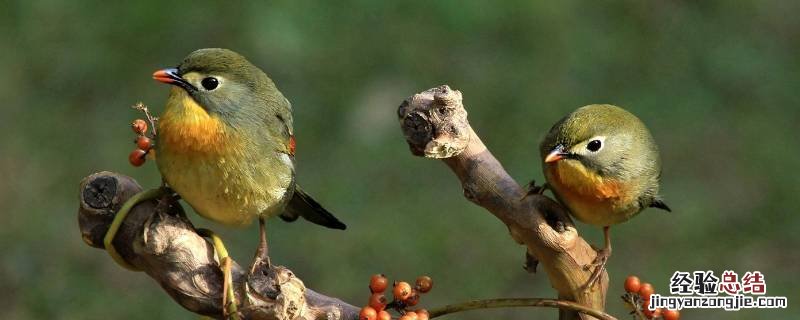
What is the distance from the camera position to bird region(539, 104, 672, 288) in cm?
315

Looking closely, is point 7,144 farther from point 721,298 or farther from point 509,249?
point 721,298

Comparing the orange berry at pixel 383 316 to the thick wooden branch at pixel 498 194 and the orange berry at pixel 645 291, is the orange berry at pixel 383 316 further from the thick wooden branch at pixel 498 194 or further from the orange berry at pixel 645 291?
the orange berry at pixel 645 291

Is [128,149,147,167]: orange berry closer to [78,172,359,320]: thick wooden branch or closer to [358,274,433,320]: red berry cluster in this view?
[78,172,359,320]: thick wooden branch

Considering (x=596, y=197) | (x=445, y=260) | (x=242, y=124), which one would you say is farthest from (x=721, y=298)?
(x=445, y=260)

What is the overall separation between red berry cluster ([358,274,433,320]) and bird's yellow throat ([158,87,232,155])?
Result: 20.7 inches

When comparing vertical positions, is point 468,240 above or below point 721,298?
above

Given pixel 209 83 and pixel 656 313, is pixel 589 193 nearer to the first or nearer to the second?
pixel 656 313

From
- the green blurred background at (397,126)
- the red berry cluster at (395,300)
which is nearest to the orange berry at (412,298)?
the red berry cluster at (395,300)

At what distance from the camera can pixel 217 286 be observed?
2641 millimetres

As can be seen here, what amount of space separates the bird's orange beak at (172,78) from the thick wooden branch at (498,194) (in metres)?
0.56

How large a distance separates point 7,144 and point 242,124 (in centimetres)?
411

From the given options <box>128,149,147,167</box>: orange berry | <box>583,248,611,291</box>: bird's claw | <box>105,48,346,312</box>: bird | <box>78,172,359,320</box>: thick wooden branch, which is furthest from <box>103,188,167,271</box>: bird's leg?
<box>583,248,611,291</box>: bird's claw

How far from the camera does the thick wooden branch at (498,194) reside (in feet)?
8.70

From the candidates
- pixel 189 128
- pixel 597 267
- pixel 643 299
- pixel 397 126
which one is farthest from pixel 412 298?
pixel 397 126
